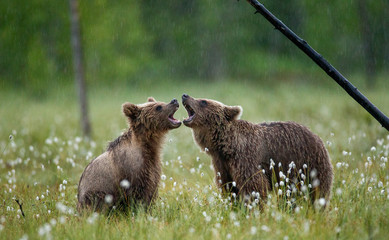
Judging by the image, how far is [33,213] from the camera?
4867 millimetres

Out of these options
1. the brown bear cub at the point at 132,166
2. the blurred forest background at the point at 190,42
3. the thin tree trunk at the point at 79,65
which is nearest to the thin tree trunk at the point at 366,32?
the blurred forest background at the point at 190,42

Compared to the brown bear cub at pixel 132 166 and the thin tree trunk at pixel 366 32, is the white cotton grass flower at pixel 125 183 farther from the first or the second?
the thin tree trunk at pixel 366 32

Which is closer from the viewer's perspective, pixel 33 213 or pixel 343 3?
pixel 33 213

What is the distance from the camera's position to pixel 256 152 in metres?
5.14

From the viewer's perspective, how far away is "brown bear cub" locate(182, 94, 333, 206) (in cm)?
493

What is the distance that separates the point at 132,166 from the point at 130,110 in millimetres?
814

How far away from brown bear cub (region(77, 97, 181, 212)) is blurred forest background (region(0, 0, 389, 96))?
12.4 meters

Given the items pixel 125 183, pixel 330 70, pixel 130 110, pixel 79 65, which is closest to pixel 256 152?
pixel 330 70

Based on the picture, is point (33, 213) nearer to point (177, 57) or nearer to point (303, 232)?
point (303, 232)

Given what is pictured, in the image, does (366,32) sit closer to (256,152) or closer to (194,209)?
(256,152)

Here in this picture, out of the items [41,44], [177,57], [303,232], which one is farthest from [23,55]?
[303,232]

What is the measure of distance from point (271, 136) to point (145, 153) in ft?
5.13

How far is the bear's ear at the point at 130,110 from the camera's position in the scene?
17.6 ft

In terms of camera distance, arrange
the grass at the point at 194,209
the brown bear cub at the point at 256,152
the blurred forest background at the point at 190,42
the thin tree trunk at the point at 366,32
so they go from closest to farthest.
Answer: the grass at the point at 194,209, the brown bear cub at the point at 256,152, the thin tree trunk at the point at 366,32, the blurred forest background at the point at 190,42
